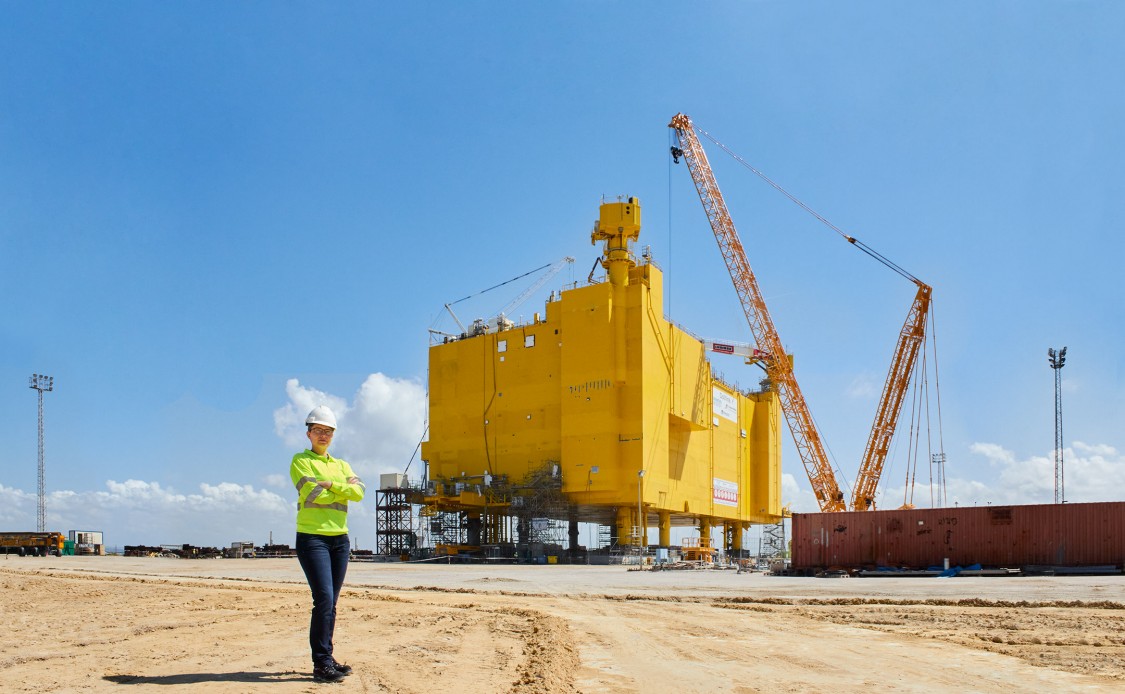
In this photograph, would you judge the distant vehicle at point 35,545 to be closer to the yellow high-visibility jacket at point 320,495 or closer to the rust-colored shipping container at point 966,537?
the rust-colored shipping container at point 966,537

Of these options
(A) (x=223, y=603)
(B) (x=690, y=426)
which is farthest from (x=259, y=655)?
(B) (x=690, y=426)

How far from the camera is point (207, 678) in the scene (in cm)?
768

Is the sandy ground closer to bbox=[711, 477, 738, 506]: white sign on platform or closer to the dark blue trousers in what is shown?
the dark blue trousers

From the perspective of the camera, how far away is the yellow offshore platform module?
205 feet

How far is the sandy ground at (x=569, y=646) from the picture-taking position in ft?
26.0

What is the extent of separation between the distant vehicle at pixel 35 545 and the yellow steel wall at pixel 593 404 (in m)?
33.2

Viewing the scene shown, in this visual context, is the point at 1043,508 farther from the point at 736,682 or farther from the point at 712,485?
the point at 712,485

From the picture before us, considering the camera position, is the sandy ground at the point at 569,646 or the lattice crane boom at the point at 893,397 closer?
the sandy ground at the point at 569,646

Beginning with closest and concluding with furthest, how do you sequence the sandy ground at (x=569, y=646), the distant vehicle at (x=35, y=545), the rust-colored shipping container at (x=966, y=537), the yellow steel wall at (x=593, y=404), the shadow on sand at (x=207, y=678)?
the shadow on sand at (x=207, y=678) < the sandy ground at (x=569, y=646) < the rust-colored shipping container at (x=966, y=537) < the yellow steel wall at (x=593, y=404) < the distant vehicle at (x=35, y=545)

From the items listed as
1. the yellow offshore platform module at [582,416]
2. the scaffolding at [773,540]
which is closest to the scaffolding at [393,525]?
the yellow offshore platform module at [582,416]

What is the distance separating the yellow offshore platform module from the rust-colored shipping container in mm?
21844

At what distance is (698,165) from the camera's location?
3307 inches

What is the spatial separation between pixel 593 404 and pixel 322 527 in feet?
180

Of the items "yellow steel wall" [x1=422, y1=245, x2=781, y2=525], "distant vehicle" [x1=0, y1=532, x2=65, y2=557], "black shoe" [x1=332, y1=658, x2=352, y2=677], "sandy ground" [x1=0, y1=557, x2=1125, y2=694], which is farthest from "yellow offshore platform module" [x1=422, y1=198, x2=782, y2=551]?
"black shoe" [x1=332, y1=658, x2=352, y2=677]
